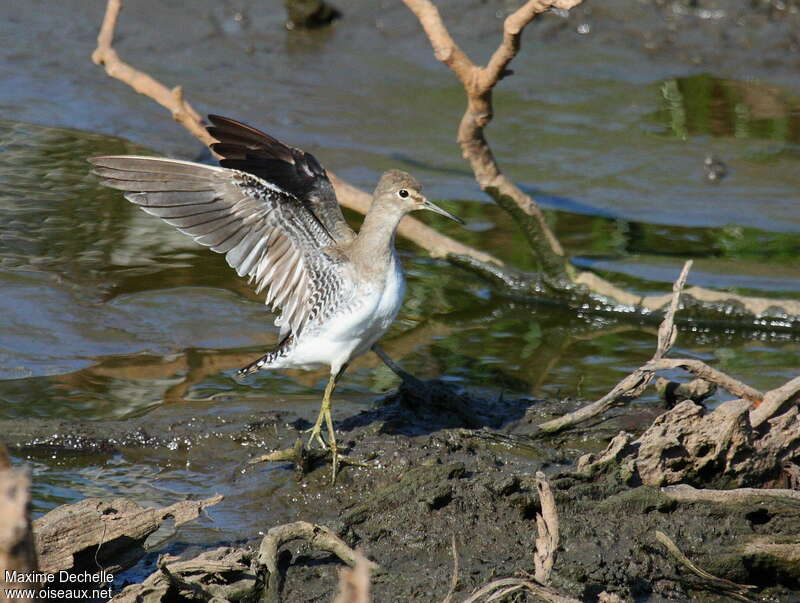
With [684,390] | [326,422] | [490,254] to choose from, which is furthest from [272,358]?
[490,254]

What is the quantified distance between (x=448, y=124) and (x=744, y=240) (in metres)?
2.64

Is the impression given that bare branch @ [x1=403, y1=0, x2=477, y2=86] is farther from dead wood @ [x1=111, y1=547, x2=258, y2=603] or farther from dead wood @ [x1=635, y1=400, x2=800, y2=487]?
dead wood @ [x1=111, y1=547, x2=258, y2=603]

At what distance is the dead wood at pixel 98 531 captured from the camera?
345cm

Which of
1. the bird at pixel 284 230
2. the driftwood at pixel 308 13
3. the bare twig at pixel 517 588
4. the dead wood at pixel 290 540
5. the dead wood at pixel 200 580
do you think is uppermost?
the driftwood at pixel 308 13

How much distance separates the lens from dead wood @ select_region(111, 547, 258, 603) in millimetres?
3338

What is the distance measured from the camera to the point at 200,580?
347 centimetres

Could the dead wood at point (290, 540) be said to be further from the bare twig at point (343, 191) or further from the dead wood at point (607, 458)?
the bare twig at point (343, 191)

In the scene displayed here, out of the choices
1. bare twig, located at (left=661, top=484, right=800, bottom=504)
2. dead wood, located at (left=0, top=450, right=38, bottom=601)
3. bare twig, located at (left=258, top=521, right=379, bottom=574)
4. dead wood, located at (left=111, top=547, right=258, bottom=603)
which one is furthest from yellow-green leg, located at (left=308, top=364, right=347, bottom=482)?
dead wood, located at (left=0, top=450, right=38, bottom=601)

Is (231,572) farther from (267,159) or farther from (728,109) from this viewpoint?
(728,109)

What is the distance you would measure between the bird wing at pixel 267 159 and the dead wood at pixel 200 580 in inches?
65.5

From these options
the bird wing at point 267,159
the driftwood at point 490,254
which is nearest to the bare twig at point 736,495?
the bird wing at point 267,159

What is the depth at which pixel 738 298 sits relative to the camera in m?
6.38

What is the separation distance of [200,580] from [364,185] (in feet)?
15.6

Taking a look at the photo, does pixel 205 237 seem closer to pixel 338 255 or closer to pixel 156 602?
pixel 338 255
